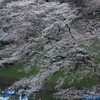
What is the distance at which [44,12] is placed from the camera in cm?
1683

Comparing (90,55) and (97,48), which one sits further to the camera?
(97,48)

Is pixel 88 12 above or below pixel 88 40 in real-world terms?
above

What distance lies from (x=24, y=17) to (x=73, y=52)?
23.5 ft

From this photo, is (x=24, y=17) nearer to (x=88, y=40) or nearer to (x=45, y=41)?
(x=45, y=41)

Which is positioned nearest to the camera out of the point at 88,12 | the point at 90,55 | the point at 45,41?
the point at 90,55

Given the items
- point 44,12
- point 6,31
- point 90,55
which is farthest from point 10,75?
point 90,55

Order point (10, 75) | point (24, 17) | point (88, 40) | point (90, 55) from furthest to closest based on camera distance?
point (10, 75) → point (24, 17) → point (88, 40) → point (90, 55)

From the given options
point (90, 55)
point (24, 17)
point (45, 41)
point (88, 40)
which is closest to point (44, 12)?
point (24, 17)

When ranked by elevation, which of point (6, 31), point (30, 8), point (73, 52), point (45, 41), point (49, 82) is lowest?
point (49, 82)

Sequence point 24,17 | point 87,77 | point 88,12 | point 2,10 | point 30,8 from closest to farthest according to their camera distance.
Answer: point 87,77, point 24,17, point 30,8, point 2,10, point 88,12

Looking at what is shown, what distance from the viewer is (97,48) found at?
1248 cm

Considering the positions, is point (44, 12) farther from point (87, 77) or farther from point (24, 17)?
point (87, 77)

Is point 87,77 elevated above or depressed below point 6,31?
below

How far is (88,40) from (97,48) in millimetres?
720
